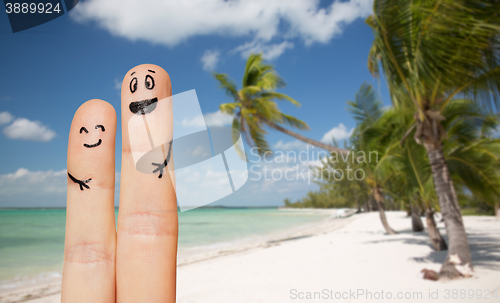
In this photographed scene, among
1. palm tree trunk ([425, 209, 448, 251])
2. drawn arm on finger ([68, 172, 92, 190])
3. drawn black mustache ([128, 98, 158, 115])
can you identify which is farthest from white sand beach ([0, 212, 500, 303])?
drawn black mustache ([128, 98, 158, 115])

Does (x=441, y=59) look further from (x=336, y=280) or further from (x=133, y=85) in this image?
(x=133, y=85)

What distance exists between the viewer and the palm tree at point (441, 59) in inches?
151

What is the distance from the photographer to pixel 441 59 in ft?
13.5

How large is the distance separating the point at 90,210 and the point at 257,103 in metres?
9.35

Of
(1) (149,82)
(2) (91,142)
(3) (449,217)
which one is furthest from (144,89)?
(3) (449,217)

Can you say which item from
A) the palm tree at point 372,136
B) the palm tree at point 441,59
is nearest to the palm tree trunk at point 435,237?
the palm tree at point 372,136

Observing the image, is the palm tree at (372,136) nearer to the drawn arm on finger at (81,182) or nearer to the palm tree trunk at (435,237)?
the palm tree trunk at (435,237)

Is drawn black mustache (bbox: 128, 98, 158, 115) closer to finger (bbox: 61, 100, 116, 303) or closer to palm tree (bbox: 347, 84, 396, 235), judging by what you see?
finger (bbox: 61, 100, 116, 303)

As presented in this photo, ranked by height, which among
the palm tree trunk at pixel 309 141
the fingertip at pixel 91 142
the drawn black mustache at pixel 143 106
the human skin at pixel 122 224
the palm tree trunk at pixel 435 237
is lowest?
the palm tree trunk at pixel 435 237

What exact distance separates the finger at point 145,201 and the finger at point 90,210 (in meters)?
0.07

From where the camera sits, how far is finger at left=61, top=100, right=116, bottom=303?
1226 millimetres

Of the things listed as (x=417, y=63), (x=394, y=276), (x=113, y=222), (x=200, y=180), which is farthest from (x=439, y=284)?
(x=113, y=222)

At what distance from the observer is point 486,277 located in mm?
4199

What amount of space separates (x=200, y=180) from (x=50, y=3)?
2.68 metres
